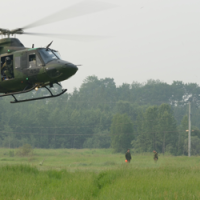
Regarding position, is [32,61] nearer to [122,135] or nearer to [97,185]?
[97,185]

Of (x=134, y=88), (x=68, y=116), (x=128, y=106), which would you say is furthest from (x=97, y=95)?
(x=68, y=116)

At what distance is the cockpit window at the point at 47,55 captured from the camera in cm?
1384

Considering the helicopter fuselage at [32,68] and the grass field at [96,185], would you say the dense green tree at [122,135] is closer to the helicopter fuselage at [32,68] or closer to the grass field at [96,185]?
the grass field at [96,185]

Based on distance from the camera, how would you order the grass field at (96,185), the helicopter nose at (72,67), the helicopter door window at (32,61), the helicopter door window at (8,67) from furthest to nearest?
the helicopter door window at (8,67)
the helicopter door window at (32,61)
the helicopter nose at (72,67)
the grass field at (96,185)

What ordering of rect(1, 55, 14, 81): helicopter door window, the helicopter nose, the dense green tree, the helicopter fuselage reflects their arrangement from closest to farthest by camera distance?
the helicopter nose < the helicopter fuselage < rect(1, 55, 14, 81): helicopter door window < the dense green tree

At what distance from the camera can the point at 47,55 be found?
13.9 m

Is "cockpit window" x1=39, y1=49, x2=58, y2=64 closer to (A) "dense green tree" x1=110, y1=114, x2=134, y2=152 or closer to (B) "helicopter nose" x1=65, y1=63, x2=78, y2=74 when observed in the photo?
(B) "helicopter nose" x1=65, y1=63, x2=78, y2=74

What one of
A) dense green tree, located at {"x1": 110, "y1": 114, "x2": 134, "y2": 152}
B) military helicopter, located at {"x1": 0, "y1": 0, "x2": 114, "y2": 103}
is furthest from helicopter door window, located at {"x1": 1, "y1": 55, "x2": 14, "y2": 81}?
dense green tree, located at {"x1": 110, "y1": 114, "x2": 134, "y2": 152}

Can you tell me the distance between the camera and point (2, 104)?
289 feet

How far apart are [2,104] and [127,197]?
3132 inches

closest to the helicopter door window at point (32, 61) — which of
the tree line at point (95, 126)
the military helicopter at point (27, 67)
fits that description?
the military helicopter at point (27, 67)

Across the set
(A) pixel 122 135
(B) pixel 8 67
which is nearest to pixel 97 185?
(B) pixel 8 67

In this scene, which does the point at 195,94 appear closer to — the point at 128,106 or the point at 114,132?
the point at 128,106

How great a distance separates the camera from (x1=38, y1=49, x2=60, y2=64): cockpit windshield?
13.8m
